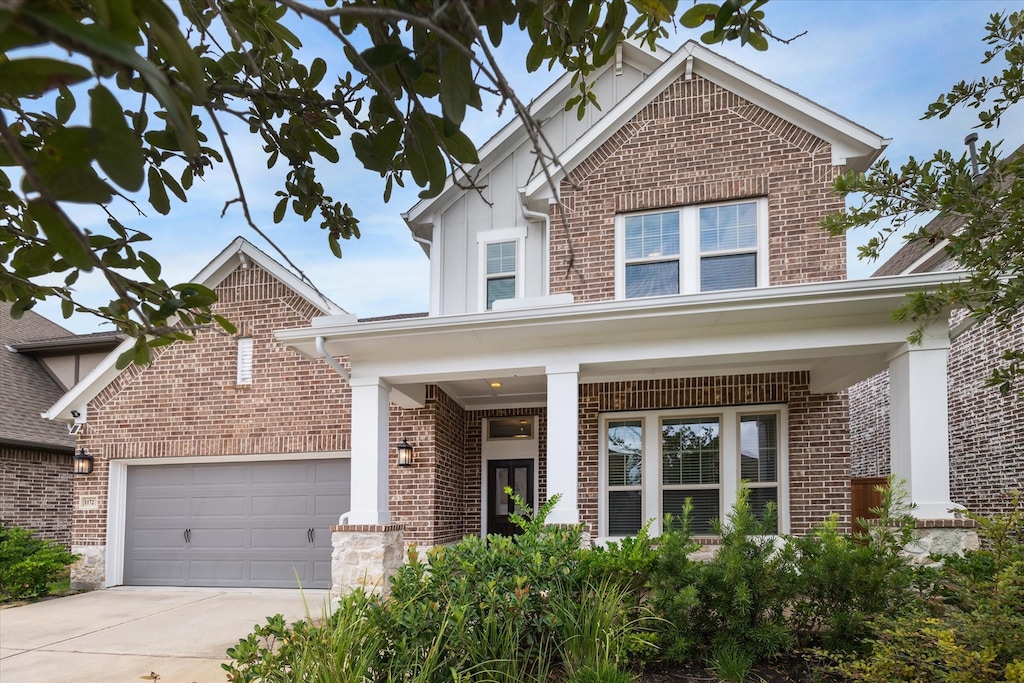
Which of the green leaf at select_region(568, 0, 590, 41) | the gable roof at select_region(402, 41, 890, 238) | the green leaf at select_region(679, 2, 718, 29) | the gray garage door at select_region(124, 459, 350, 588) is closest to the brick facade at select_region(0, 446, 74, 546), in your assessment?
the gray garage door at select_region(124, 459, 350, 588)

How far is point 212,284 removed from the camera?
11.6m

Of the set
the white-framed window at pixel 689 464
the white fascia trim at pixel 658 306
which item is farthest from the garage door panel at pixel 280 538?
the white-framed window at pixel 689 464

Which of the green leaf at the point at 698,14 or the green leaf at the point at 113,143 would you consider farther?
the green leaf at the point at 698,14

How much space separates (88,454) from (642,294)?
917cm

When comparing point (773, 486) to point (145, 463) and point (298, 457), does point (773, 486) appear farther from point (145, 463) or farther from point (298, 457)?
point (145, 463)

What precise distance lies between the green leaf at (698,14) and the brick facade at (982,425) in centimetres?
956

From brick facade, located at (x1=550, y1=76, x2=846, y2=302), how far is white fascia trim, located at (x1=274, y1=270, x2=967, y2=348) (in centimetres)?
207

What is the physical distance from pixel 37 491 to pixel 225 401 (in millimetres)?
5202

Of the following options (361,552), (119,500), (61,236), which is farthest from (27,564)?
(61,236)

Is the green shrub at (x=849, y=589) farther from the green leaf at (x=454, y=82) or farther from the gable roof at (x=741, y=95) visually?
the gable roof at (x=741, y=95)

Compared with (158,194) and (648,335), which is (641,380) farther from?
(158,194)

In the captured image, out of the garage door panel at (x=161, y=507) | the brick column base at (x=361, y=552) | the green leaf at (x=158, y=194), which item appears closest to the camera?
the green leaf at (x=158, y=194)

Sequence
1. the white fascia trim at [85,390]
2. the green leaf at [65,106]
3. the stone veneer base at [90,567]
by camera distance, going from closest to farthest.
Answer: the green leaf at [65,106] → the stone veneer base at [90,567] → the white fascia trim at [85,390]

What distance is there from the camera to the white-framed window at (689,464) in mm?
9227
